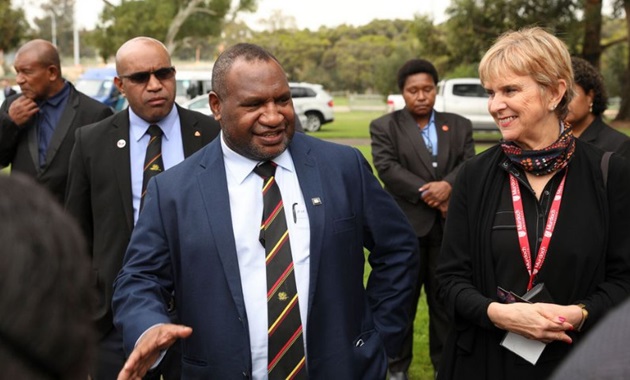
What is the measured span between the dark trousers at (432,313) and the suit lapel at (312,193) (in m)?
3.02

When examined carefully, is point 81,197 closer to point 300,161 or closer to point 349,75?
point 300,161

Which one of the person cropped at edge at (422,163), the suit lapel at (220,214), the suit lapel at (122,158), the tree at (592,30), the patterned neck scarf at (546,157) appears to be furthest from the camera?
the tree at (592,30)

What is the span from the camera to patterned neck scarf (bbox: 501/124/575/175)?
3512 mm

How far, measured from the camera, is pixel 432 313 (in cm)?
643

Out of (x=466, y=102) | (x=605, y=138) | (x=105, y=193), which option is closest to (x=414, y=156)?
(x=605, y=138)

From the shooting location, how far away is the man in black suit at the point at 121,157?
4.53 m

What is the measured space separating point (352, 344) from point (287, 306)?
1.16ft

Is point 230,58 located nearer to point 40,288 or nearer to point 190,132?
point 190,132

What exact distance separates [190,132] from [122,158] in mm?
438

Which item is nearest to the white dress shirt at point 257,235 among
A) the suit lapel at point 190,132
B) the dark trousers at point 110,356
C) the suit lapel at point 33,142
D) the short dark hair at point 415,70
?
the suit lapel at point 190,132

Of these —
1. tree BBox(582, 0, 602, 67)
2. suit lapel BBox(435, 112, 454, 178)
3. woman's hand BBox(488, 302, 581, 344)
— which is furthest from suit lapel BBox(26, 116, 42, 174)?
tree BBox(582, 0, 602, 67)

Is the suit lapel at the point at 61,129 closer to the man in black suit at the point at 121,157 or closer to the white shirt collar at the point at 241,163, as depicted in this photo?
the man in black suit at the point at 121,157

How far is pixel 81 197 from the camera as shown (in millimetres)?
4629

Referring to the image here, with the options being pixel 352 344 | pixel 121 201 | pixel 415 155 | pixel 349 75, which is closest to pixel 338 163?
pixel 352 344
